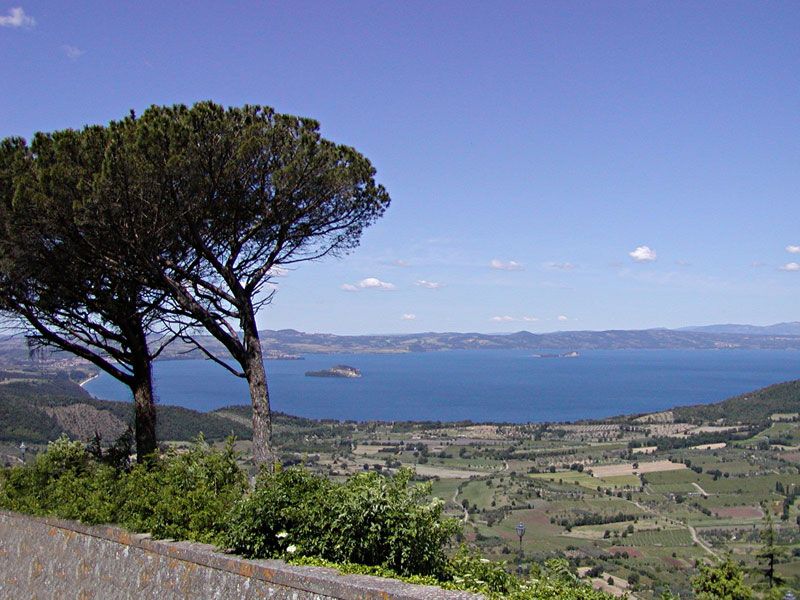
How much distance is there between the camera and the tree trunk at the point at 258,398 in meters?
9.89

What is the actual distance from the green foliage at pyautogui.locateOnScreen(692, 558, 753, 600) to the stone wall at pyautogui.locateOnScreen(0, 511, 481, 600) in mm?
4417

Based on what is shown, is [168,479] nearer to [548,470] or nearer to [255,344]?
[255,344]

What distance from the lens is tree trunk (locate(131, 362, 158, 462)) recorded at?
11453 mm

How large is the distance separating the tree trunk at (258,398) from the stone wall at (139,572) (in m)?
2.63

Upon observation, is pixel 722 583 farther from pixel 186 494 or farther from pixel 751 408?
pixel 751 408

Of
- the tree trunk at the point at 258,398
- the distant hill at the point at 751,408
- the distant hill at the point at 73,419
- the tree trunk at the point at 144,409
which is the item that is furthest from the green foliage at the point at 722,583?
the distant hill at the point at 751,408

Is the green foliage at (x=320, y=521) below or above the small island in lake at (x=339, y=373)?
above

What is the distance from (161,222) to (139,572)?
194 inches

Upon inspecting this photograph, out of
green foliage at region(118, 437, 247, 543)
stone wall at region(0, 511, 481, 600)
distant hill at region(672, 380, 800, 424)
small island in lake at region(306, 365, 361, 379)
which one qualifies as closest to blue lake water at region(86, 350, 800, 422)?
small island in lake at region(306, 365, 361, 379)

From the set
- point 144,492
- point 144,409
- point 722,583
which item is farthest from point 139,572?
point 722,583

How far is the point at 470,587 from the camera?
4520 mm

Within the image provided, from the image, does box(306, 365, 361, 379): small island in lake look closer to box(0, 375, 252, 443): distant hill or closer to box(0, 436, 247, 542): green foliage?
box(0, 375, 252, 443): distant hill

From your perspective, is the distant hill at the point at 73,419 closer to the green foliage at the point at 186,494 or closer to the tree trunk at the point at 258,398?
the tree trunk at the point at 258,398

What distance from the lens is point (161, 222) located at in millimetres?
9898
